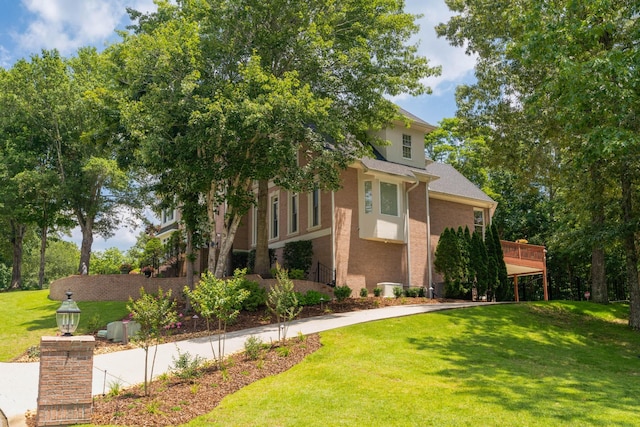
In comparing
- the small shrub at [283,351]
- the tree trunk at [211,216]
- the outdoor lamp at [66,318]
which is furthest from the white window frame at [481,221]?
the outdoor lamp at [66,318]

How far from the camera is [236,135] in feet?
53.0

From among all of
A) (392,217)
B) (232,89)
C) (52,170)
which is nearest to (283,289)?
(232,89)

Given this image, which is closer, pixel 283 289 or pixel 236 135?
Result: pixel 283 289

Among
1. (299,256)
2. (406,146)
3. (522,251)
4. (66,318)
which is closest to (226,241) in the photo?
(299,256)

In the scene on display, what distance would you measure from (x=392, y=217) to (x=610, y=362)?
11.1m

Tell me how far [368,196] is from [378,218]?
1033mm

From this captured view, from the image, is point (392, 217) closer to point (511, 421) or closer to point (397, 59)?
point (397, 59)

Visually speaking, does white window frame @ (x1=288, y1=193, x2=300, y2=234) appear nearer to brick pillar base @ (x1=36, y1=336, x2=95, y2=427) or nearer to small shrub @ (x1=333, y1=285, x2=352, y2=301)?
small shrub @ (x1=333, y1=285, x2=352, y2=301)

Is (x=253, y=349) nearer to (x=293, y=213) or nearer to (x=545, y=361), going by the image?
(x=545, y=361)

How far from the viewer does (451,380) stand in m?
9.91

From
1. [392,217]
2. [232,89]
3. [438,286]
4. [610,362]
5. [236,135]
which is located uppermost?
[232,89]

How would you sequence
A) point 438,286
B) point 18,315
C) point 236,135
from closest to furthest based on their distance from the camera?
point 236,135 < point 18,315 < point 438,286

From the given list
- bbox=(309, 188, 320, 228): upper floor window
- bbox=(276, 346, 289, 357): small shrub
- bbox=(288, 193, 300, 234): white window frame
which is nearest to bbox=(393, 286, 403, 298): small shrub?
bbox=(309, 188, 320, 228): upper floor window

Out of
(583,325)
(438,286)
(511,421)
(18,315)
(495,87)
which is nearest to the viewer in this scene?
(511,421)
